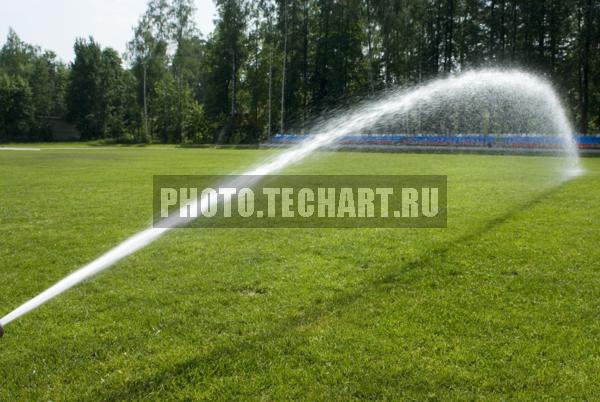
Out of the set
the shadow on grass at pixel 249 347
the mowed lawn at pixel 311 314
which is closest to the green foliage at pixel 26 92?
the mowed lawn at pixel 311 314

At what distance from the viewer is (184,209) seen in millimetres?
11953

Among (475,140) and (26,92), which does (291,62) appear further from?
(26,92)

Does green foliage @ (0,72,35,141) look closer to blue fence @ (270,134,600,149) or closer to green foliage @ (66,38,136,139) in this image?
green foliage @ (66,38,136,139)

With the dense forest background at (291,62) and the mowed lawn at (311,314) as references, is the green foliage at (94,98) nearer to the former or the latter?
the dense forest background at (291,62)

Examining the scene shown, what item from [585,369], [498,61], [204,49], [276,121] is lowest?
[585,369]

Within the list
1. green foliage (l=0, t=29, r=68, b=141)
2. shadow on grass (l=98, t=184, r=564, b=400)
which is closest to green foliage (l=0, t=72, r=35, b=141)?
green foliage (l=0, t=29, r=68, b=141)

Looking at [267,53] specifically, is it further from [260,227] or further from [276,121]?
[260,227]

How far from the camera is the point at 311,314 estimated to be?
5.19 m

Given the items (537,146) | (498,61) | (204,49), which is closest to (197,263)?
(537,146)

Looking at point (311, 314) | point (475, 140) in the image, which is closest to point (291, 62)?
point (475, 140)

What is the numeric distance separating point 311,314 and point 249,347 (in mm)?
941

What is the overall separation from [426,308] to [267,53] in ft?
182

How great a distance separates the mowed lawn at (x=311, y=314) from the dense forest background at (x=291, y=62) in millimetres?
41126

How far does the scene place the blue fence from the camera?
34750 mm
